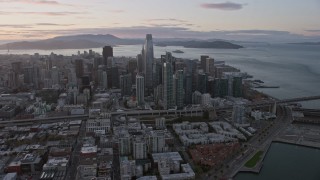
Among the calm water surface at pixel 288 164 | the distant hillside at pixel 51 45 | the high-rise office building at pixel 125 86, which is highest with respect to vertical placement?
the distant hillside at pixel 51 45

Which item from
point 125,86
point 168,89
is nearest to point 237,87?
point 168,89

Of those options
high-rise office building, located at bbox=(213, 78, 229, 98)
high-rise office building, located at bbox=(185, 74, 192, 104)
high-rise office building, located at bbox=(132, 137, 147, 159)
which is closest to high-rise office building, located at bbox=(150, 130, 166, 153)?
high-rise office building, located at bbox=(132, 137, 147, 159)

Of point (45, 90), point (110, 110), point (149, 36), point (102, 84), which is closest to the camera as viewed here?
point (110, 110)

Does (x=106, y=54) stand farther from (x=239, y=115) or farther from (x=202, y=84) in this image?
(x=239, y=115)

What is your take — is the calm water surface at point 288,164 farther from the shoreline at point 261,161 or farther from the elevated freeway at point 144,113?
the elevated freeway at point 144,113

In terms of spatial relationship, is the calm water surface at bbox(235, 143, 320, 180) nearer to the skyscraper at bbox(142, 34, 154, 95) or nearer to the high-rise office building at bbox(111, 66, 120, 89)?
the skyscraper at bbox(142, 34, 154, 95)

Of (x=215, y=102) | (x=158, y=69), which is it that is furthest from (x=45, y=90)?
(x=215, y=102)

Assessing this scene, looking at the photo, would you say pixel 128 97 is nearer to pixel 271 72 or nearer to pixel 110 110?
pixel 110 110

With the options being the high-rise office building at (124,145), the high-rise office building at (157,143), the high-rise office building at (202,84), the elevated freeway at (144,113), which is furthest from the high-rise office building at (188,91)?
the high-rise office building at (124,145)
